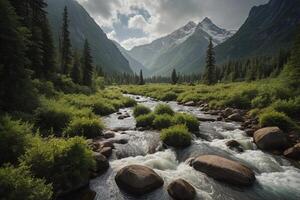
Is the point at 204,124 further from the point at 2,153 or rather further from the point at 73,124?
the point at 2,153

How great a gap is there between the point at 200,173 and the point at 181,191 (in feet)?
6.78

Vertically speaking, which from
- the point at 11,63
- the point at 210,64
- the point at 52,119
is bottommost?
the point at 52,119

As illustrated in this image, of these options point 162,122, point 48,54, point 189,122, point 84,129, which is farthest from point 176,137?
point 48,54

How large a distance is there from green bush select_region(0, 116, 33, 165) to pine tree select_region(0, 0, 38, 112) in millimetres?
6009

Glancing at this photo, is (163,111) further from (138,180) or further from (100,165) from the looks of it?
(138,180)

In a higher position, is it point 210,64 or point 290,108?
point 210,64

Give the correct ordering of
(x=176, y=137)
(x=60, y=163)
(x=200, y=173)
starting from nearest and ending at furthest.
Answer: (x=60, y=163) → (x=200, y=173) → (x=176, y=137)

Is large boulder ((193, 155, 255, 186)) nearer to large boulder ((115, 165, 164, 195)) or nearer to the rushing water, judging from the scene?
the rushing water

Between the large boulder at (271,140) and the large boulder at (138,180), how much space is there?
24.1 ft

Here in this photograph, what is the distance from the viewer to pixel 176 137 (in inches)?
516

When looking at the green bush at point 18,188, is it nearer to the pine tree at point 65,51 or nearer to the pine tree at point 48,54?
the pine tree at point 48,54

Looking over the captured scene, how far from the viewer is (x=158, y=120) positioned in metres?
17.1

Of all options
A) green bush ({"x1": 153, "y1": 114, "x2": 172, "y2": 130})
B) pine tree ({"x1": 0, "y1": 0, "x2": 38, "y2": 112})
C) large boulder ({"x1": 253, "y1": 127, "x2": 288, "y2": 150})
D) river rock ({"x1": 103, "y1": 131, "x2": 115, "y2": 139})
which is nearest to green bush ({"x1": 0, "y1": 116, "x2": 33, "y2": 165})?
pine tree ({"x1": 0, "y1": 0, "x2": 38, "y2": 112})

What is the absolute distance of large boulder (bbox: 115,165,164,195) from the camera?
27.0ft
